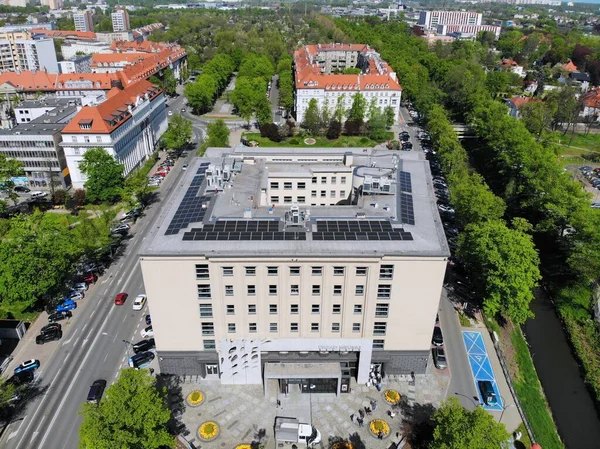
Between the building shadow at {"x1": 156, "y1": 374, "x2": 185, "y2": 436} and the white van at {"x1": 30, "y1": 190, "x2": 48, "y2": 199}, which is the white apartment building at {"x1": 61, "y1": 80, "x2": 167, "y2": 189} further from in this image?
the building shadow at {"x1": 156, "y1": 374, "x2": 185, "y2": 436}

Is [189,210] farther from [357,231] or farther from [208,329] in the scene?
[357,231]

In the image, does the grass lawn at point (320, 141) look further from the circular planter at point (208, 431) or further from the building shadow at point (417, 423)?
the circular planter at point (208, 431)

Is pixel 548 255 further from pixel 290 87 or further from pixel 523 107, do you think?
pixel 290 87

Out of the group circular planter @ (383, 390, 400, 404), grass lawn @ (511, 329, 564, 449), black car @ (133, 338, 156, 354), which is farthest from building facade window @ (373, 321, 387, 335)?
black car @ (133, 338, 156, 354)

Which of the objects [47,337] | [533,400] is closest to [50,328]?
[47,337]

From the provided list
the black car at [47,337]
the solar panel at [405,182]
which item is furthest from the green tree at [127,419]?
the solar panel at [405,182]

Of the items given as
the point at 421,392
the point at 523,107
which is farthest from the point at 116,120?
the point at 523,107

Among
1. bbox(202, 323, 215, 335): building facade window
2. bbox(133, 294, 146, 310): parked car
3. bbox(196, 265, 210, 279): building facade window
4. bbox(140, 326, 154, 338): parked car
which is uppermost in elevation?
bbox(196, 265, 210, 279): building facade window
